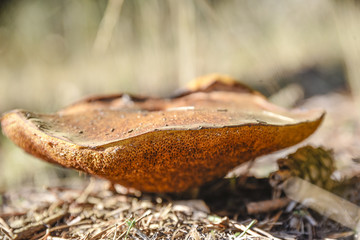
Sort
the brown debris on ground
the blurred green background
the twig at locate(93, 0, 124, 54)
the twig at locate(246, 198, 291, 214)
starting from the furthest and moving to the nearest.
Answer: the blurred green background, the twig at locate(93, 0, 124, 54), the twig at locate(246, 198, 291, 214), the brown debris on ground

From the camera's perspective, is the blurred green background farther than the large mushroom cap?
Yes

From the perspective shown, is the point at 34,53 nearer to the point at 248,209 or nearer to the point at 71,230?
the point at 71,230

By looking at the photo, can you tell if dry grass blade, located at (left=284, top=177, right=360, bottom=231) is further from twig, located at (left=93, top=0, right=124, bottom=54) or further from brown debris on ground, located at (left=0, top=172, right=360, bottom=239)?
twig, located at (left=93, top=0, right=124, bottom=54)

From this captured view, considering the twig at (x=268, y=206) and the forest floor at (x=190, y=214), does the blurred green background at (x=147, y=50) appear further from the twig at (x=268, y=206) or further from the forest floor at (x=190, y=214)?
the twig at (x=268, y=206)

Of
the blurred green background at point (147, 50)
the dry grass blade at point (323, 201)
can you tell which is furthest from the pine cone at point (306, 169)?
the blurred green background at point (147, 50)

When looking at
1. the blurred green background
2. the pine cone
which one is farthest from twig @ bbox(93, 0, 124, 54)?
the pine cone
